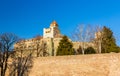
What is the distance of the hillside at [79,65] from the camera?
35219 mm

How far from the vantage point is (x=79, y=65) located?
37.2m

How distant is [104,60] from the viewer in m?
35.8

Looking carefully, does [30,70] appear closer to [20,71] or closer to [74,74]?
[20,71]

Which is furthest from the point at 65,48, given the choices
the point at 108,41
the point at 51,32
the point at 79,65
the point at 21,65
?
the point at 51,32

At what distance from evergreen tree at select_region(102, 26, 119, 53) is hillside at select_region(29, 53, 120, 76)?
12.1 meters

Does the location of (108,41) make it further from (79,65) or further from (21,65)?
(21,65)

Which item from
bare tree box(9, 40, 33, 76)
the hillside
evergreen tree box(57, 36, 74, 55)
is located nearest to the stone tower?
evergreen tree box(57, 36, 74, 55)

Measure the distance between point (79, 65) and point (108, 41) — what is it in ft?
46.0

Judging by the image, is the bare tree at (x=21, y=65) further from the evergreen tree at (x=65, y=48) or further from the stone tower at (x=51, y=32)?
the stone tower at (x=51, y=32)

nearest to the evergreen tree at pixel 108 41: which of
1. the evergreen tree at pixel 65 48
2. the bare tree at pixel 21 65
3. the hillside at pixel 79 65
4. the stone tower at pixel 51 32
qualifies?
the evergreen tree at pixel 65 48

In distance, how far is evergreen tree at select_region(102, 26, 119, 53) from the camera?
160 feet

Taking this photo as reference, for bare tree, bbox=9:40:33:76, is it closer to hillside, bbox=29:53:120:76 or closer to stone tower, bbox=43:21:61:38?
hillside, bbox=29:53:120:76

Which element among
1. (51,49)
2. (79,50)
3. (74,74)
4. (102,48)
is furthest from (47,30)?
(74,74)

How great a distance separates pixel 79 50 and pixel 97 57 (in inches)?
841
